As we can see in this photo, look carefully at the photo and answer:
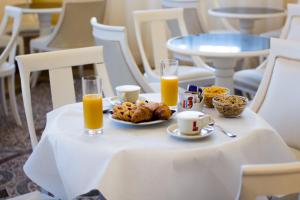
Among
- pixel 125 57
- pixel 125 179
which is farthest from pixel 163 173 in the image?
pixel 125 57

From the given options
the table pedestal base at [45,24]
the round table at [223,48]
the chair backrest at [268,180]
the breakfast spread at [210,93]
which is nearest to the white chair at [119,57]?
the round table at [223,48]

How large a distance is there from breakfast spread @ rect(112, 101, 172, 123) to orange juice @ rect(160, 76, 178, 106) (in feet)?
0.66

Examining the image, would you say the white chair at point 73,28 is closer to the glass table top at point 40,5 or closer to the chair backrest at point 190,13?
the glass table top at point 40,5

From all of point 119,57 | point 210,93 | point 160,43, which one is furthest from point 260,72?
point 210,93

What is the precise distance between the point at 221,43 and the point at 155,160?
1.94 m

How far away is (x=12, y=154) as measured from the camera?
11.4 feet

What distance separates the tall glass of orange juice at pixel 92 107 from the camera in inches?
66.7

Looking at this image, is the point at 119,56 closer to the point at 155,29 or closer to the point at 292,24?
the point at 155,29

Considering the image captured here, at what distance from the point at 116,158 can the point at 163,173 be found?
0.15 metres

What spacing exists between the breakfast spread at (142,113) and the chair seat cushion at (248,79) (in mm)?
1783

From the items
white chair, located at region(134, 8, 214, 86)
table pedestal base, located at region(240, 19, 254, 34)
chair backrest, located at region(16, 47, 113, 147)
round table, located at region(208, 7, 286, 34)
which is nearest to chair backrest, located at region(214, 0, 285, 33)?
round table, located at region(208, 7, 286, 34)

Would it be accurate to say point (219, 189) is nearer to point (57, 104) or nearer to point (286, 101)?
point (286, 101)

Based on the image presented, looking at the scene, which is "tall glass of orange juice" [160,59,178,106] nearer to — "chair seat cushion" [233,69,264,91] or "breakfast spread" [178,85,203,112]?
"breakfast spread" [178,85,203,112]

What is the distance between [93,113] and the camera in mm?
1693
